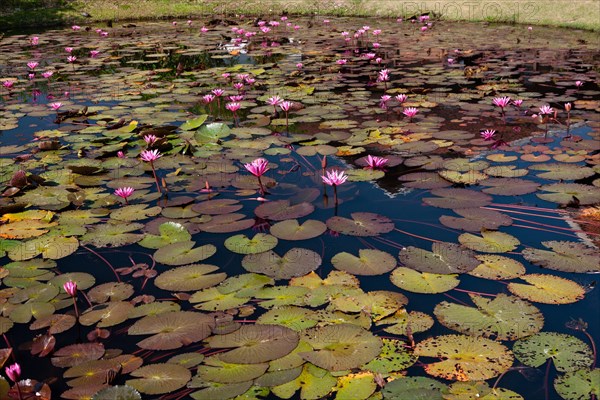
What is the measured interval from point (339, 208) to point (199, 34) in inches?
412

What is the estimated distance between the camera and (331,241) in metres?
2.75

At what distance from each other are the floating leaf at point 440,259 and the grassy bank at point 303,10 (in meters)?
10.1

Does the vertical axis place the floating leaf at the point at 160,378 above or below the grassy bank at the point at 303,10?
below

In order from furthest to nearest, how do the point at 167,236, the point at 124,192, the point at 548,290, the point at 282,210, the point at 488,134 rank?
the point at 488,134, the point at 124,192, the point at 282,210, the point at 167,236, the point at 548,290

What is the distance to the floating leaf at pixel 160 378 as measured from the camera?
175 cm

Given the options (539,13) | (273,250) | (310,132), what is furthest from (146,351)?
(539,13)

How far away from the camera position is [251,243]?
2.69 meters

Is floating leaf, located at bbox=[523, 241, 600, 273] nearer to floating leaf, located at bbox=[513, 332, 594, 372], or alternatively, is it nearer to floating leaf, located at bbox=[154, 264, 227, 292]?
floating leaf, located at bbox=[513, 332, 594, 372]

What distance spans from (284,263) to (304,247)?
0.22 meters

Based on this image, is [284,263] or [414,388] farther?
[284,263]

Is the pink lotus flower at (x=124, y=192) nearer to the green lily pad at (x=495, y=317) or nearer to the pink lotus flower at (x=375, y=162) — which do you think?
the pink lotus flower at (x=375, y=162)

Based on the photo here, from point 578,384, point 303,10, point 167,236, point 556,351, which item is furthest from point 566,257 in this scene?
point 303,10

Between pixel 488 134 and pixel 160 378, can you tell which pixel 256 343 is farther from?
pixel 488 134

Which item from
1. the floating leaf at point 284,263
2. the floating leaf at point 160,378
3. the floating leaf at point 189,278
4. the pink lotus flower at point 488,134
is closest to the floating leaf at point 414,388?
the floating leaf at point 160,378
